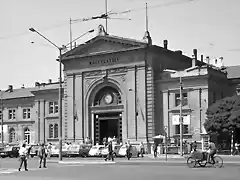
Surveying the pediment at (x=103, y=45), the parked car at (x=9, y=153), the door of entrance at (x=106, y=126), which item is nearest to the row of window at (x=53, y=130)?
the door of entrance at (x=106, y=126)

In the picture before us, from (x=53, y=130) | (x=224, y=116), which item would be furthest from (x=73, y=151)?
(x=53, y=130)

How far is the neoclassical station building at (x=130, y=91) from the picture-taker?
63.4 m

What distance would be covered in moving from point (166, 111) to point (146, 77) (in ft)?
17.1

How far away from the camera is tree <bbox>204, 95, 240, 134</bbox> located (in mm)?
56312

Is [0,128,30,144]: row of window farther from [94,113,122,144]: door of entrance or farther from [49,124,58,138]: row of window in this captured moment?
[94,113,122,144]: door of entrance

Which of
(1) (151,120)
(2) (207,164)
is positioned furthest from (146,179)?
(1) (151,120)

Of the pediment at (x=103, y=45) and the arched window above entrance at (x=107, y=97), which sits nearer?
the pediment at (x=103, y=45)

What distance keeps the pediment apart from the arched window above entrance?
5.52 m

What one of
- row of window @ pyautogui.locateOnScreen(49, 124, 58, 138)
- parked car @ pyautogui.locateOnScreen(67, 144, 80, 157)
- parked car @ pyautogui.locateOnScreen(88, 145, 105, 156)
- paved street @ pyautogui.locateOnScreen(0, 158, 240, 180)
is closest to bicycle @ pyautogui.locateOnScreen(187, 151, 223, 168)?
paved street @ pyautogui.locateOnScreen(0, 158, 240, 180)

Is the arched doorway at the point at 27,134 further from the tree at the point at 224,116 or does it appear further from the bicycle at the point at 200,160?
the bicycle at the point at 200,160

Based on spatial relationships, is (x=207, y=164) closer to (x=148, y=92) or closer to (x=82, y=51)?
(x=148, y=92)

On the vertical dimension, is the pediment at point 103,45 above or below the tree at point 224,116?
above

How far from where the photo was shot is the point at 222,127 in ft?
189

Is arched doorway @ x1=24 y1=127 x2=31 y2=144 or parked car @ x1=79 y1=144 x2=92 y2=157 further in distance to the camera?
arched doorway @ x1=24 y1=127 x2=31 y2=144
